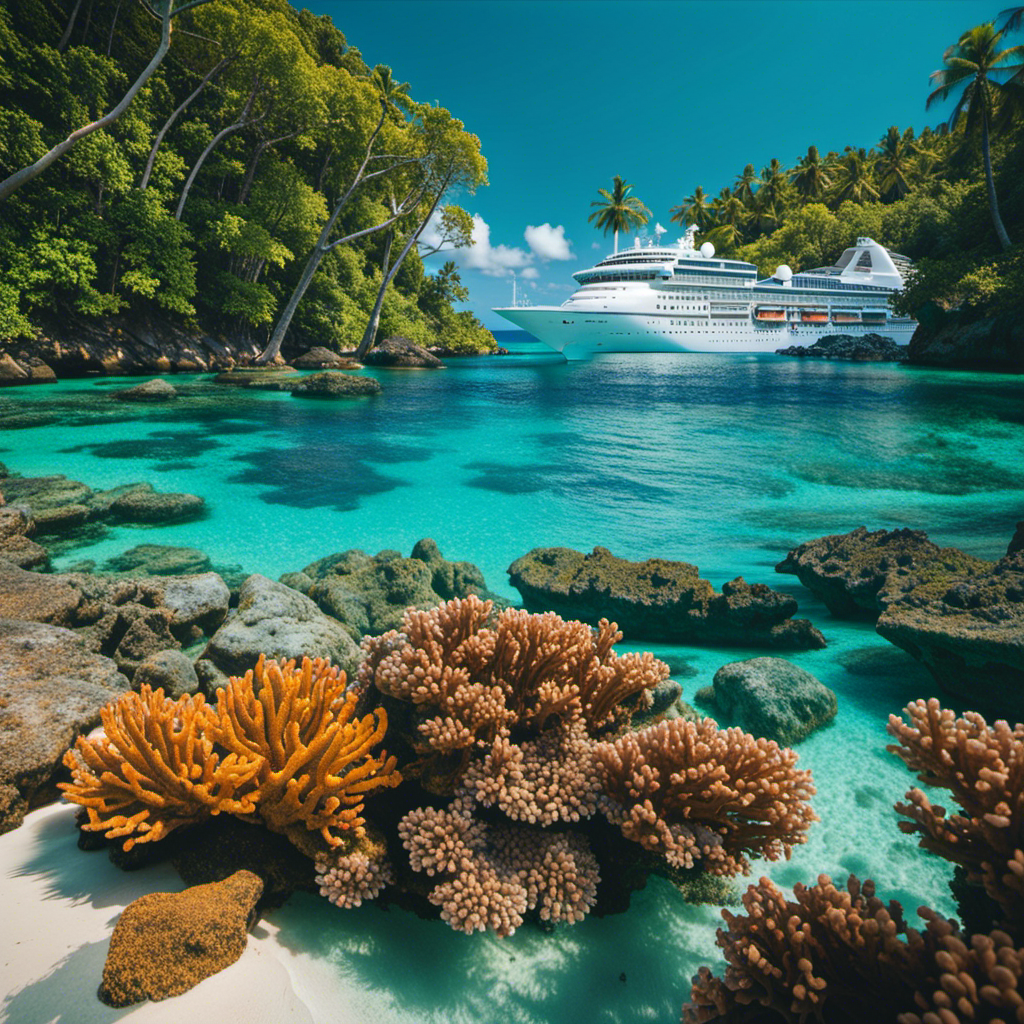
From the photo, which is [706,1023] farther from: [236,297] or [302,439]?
[236,297]

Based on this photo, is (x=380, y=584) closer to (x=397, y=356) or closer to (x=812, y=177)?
(x=397, y=356)

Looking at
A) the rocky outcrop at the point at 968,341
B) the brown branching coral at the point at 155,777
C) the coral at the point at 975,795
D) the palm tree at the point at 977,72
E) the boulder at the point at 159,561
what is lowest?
the boulder at the point at 159,561

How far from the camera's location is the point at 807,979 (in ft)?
4.81

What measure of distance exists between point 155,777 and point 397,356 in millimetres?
37455

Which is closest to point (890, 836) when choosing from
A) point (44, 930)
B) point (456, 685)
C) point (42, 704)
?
point (456, 685)

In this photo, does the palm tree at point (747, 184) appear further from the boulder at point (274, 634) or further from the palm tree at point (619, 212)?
the boulder at point (274, 634)

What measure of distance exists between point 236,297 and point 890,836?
30.8 metres

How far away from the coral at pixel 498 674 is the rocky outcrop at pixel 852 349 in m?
51.9

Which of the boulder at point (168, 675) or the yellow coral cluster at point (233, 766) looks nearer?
the yellow coral cluster at point (233, 766)

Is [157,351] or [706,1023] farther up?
[157,351]

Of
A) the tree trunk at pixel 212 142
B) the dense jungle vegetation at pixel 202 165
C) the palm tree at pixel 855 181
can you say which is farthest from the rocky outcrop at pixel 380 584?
the palm tree at pixel 855 181

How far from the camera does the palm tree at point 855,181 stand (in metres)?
64.2

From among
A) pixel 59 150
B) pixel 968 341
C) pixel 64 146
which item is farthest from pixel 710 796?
pixel 968 341

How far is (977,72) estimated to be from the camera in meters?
32.0
